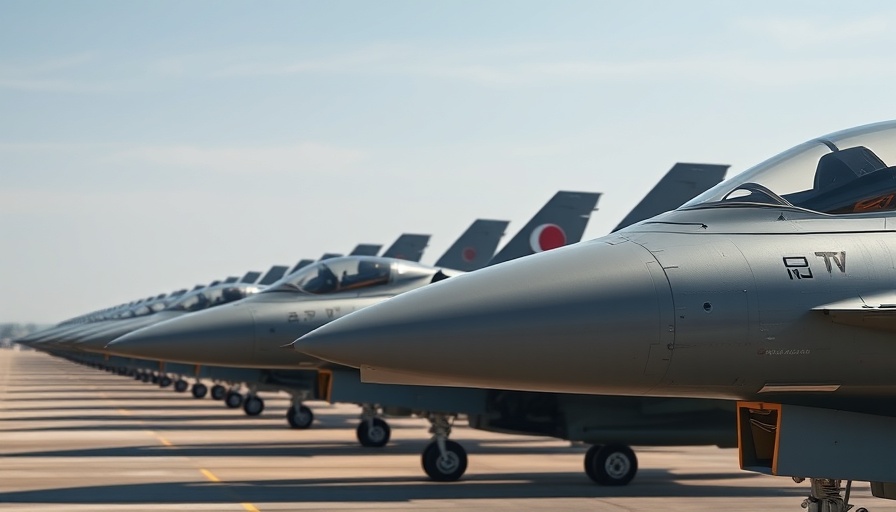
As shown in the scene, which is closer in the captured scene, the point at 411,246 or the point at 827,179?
the point at 827,179

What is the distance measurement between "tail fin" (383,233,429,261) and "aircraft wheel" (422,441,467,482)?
1432 centimetres

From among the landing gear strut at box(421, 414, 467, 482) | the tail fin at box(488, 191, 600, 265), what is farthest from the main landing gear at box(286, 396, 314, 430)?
the landing gear strut at box(421, 414, 467, 482)

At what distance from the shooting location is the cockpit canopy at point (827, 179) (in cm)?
621

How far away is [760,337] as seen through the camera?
18.7ft

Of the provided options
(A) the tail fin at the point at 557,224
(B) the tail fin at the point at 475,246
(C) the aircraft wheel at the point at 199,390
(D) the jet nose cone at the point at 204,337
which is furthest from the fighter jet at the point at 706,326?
(C) the aircraft wheel at the point at 199,390

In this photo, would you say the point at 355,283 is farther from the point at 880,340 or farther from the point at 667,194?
the point at 880,340

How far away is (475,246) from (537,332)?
1979 cm

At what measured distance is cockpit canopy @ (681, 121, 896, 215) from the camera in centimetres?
621

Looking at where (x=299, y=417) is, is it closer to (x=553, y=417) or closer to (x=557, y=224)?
(x=557, y=224)

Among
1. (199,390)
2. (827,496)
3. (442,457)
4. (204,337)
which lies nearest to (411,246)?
(199,390)

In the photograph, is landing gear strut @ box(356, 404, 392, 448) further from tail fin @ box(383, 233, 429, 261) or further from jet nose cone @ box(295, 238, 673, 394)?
jet nose cone @ box(295, 238, 673, 394)

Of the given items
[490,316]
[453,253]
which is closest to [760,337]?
[490,316]

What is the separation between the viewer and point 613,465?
44.5 feet

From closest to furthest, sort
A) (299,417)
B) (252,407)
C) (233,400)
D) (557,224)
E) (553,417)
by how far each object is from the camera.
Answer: (553,417) → (557,224) → (299,417) → (252,407) → (233,400)
